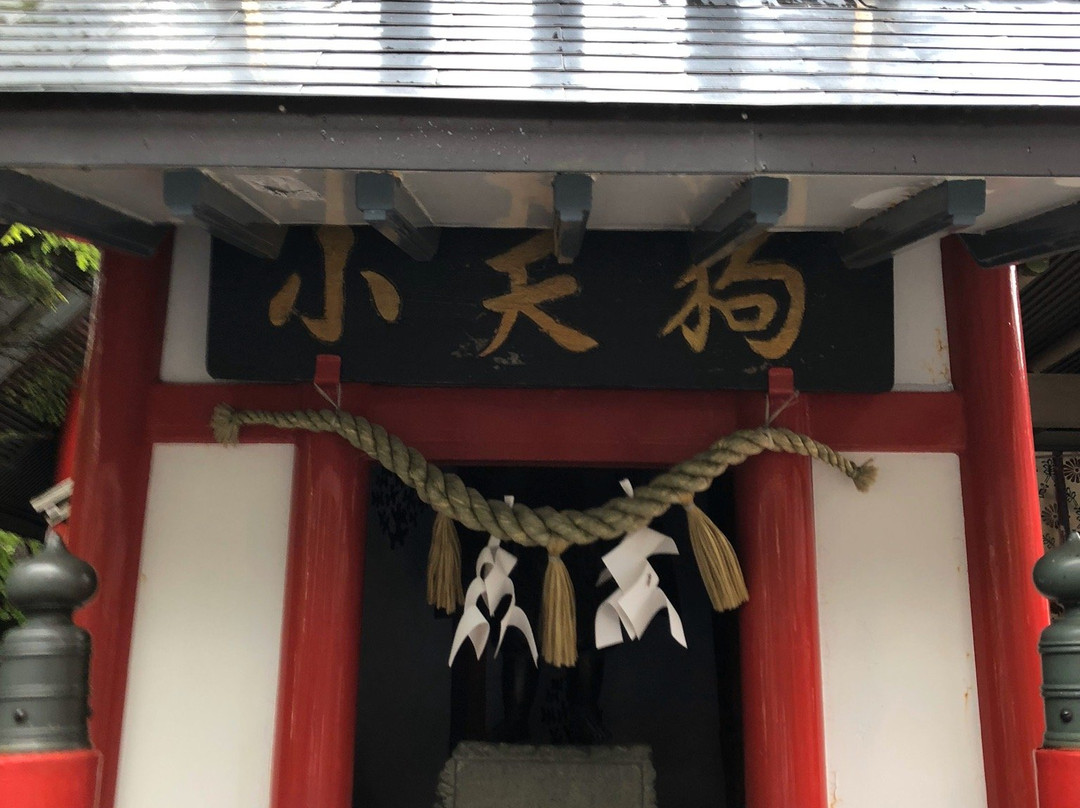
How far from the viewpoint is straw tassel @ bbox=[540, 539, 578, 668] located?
278cm

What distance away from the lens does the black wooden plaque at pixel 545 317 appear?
282 centimetres

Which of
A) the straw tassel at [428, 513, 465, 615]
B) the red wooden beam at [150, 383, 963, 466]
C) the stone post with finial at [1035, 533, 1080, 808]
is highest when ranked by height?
the red wooden beam at [150, 383, 963, 466]

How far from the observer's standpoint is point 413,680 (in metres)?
4.33

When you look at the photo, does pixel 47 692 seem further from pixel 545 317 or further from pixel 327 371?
pixel 545 317

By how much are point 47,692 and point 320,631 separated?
742 millimetres

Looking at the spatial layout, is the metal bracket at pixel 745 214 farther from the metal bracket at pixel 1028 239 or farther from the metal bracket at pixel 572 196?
the metal bracket at pixel 1028 239

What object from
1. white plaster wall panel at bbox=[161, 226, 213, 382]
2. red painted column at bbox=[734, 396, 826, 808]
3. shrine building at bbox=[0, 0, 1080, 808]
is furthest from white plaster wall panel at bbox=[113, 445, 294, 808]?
red painted column at bbox=[734, 396, 826, 808]

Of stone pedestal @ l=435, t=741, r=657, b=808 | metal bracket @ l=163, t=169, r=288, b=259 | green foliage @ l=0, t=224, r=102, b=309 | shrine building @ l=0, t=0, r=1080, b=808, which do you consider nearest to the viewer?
metal bracket @ l=163, t=169, r=288, b=259

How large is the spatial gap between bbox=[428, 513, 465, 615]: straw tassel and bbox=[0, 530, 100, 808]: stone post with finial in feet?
3.35

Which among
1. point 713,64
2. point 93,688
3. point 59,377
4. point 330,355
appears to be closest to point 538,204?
point 713,64

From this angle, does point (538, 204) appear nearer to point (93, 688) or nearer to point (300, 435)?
point (300, 435)

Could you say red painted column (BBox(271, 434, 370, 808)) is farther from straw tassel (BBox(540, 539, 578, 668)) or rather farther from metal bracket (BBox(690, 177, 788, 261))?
metal bracket (BBox(690, 177, 788, 261))

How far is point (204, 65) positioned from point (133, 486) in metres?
1.30

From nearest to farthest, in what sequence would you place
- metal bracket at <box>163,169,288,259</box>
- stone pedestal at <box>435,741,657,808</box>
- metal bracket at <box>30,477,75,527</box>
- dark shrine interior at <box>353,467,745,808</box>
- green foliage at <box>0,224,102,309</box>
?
1. metal bracket at <box>163,169,288,259</box>
2. stone pedestal at <box>435,741,657,808</box>
3. metal bracket at <box>30,477,75,527</box>
4. green foliage at <box>0,224,102,309</box>
5. dark shrine interior at <box>353,467,745,808</box>
